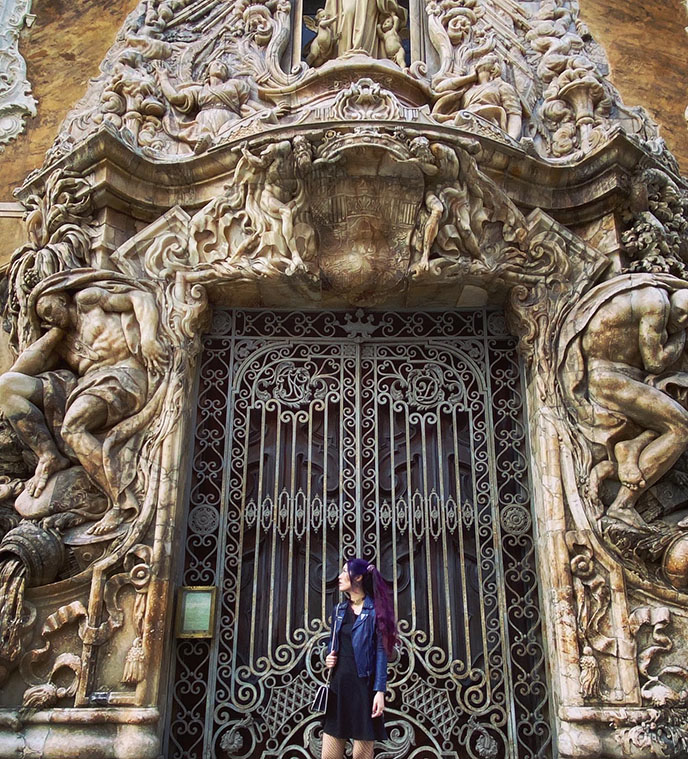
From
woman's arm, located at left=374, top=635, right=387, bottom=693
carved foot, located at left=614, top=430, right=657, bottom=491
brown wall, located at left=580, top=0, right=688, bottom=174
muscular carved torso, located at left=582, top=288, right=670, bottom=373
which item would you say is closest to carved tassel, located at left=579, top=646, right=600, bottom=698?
carved foot, located at left=614, top=430, right=657, bottom=491

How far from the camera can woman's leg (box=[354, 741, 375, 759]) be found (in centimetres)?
386

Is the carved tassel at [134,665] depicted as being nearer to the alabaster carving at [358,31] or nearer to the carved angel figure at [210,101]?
the carved angel figure at [210,101]

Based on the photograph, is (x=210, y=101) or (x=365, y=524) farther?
(x=210, y=101)

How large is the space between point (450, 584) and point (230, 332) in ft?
8.18

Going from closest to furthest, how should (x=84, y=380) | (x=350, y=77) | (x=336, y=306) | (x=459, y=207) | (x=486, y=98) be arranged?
(x=84, y=380) → (x=459, y=207) → (x=336, y=306) → (x=486, y=98) → (x=350, y=77)

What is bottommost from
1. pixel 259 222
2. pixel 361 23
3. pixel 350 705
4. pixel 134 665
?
pixel 350 705

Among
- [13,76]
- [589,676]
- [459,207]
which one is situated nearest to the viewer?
[589,676]

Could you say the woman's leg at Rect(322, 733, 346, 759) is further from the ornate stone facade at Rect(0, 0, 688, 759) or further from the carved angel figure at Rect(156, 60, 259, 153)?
the carved angel figure at Rect(156, 60, 259, 153)

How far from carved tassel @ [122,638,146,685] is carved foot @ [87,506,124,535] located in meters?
0.75

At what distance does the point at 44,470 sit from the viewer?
16.9 ft

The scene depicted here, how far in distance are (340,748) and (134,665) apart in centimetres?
149

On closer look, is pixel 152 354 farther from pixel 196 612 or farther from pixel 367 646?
pixel 367 646

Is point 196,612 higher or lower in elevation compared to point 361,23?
lower

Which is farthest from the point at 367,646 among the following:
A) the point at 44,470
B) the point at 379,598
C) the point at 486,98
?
the point at 486,98
